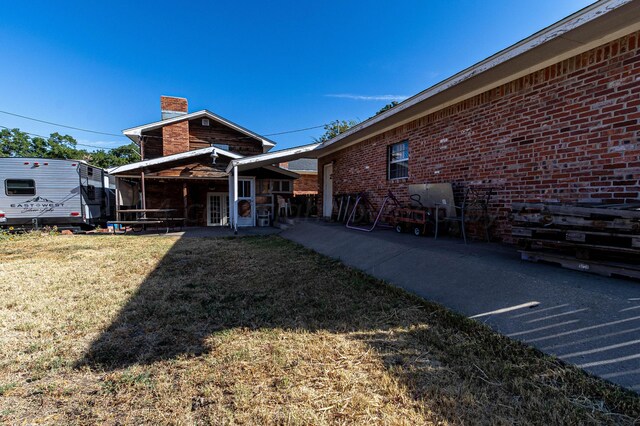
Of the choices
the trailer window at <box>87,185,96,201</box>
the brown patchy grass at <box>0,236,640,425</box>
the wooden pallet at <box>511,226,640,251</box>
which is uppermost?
the trailer window at <box>87,185,96,201</box>

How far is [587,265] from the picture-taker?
3.28 metres

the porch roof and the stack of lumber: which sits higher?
the porch roof

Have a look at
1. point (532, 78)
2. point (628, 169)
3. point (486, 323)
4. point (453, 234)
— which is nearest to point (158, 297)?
point (486, 323)

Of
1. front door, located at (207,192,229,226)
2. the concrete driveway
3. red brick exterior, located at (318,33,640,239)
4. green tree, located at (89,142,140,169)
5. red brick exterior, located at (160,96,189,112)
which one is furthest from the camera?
green tree, located at (89,142,140,169)

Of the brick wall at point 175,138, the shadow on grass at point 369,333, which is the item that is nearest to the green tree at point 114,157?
the brick wall at point 175,138

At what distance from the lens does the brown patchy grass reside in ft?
6.05

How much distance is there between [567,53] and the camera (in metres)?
4.26

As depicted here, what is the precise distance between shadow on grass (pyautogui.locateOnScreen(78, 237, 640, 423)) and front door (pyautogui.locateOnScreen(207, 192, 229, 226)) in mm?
10988

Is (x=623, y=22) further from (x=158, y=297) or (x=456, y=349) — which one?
(x=158, y=297)

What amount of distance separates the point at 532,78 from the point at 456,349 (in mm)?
4714

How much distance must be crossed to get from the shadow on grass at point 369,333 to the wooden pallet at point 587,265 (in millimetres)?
1568

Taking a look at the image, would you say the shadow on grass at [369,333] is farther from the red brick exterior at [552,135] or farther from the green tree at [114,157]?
the green tree at [114,157]

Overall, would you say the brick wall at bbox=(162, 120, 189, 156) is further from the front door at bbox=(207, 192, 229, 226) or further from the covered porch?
the front door at bbox=(207, 192, 229, 226)

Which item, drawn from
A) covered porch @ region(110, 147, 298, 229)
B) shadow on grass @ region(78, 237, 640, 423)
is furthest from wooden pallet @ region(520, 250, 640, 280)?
covered porch @ region(110, 147, 298, 229)
